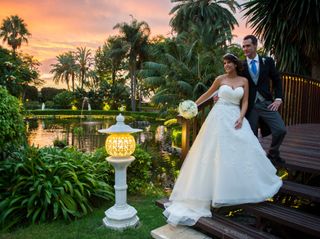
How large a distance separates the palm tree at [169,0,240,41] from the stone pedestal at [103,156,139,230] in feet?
74.8

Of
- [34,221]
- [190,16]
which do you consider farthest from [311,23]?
[190,16]

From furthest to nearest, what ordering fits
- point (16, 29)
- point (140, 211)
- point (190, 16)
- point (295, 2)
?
point (16, 29)
point (190, 16)
point (295, 2)
point (140, 211)

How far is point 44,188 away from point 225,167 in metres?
2.44

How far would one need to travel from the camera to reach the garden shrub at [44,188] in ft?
12.4

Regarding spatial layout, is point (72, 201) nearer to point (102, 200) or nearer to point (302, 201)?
point (102, 200)

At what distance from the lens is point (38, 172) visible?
415cm

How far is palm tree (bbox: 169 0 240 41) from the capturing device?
83.1ft

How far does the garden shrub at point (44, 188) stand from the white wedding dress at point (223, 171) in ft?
5.16

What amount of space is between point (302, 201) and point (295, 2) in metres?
5.44

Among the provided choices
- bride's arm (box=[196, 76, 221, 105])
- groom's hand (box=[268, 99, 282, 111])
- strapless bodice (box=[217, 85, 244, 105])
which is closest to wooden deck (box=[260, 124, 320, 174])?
groom's hand (box=[268, 99, 282, 111])

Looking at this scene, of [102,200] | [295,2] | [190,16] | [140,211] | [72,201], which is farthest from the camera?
[190,16]

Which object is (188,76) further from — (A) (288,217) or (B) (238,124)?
(A) (288,217)

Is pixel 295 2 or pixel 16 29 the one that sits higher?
pixel 16 29

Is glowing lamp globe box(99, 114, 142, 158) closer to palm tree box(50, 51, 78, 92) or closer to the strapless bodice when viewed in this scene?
the strapless bodice
